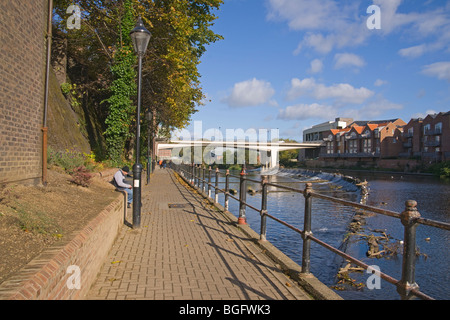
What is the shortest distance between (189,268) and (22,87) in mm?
4521

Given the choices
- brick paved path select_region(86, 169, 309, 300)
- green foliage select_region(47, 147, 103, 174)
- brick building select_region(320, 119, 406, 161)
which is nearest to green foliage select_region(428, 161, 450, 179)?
brick building select_region(320, 119, 406, 161)

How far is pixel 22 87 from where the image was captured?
6.48 m

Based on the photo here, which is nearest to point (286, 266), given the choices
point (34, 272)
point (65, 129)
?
point (34, 272)

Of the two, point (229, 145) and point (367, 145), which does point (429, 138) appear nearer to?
point (367, 145)

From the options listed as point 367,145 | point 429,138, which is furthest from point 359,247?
point 367,145

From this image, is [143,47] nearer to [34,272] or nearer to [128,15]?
[34,272]

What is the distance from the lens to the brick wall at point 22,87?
5.80 m

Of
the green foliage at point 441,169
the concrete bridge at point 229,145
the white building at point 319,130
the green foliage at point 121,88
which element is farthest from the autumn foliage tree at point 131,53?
the white building at point 319,130

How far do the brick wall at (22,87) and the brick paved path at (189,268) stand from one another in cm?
226

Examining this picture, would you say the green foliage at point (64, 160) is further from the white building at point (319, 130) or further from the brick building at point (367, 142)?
the white building at point (319, 130)

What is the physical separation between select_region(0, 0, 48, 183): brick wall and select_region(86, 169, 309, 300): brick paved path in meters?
2.26

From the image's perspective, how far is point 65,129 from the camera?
516 inches

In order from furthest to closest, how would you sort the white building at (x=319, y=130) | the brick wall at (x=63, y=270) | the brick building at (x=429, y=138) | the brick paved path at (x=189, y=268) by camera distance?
the white building at (x=319, y=130), the brick building at (x=429, y=138), the brick paved path at (x=189, y=268), the brick wall at (x=63, y=270)

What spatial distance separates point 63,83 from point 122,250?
13649 mm
